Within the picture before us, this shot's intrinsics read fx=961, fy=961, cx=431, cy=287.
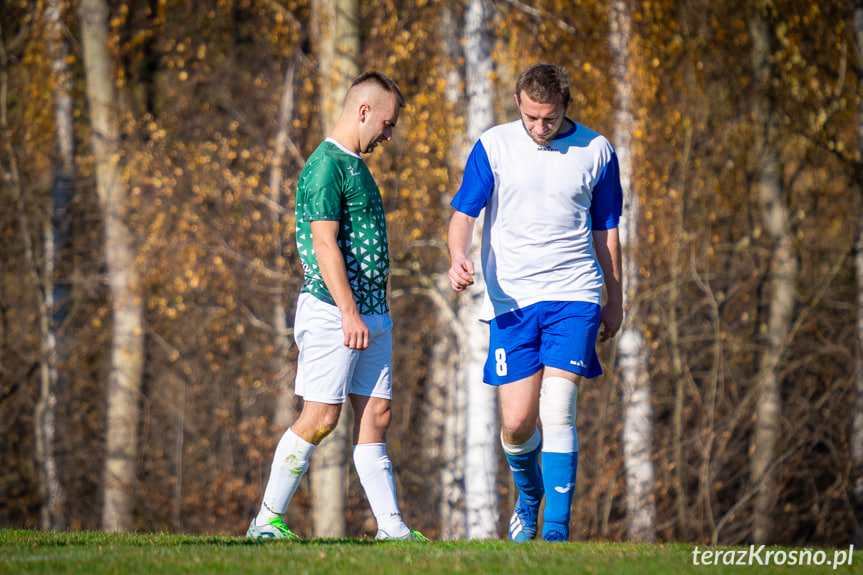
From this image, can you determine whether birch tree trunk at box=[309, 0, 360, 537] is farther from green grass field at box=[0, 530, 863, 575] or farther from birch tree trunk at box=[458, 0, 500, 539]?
green grass field at box=[0, 530, 863, 575]

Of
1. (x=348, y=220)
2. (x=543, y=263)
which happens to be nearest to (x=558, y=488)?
(x=543, y=263)

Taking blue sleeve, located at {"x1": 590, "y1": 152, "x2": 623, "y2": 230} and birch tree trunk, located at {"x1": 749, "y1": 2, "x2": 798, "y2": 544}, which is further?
birch tree trunk, located at {"x1": 749, "y1": 2, "x2": 798, "y2": 544}

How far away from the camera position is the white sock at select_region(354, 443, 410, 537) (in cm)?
474

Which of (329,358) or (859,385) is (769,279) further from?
(329,358)

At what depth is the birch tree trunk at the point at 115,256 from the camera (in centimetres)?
1377

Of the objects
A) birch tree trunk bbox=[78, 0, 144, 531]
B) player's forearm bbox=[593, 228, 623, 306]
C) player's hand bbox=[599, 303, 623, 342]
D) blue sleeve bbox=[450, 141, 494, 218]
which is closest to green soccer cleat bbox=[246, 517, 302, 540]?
blue sleeve bbox=[450, 141, 494, 218]

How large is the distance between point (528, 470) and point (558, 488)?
1.33ft

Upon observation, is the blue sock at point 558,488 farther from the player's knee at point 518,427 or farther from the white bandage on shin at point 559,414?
the player's knee at point 518,427

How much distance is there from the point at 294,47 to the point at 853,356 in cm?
841

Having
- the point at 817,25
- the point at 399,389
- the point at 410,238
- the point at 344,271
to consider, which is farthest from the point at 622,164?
the point at 344,271

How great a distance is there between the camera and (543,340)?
502 cm

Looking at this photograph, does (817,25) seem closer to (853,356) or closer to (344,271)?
(853,356)

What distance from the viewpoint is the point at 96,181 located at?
14305 mm

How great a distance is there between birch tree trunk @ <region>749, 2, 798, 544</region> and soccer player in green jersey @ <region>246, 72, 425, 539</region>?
777 cm
